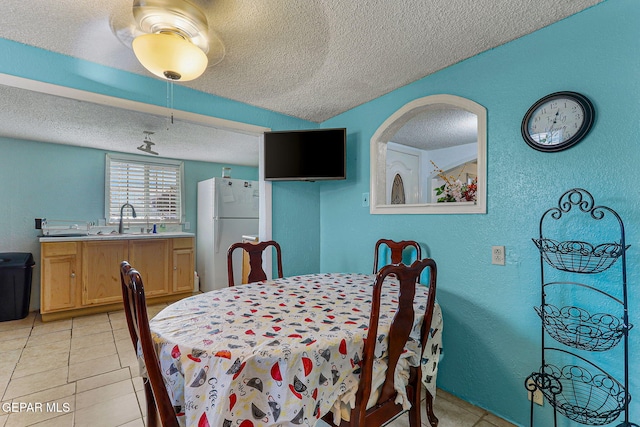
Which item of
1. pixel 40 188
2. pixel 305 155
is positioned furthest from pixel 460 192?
pixel 40 188

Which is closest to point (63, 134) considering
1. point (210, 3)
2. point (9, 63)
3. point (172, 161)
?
point (172, 161)

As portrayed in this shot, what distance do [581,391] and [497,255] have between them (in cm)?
75

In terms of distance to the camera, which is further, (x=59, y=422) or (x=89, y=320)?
(x=89, y=320)

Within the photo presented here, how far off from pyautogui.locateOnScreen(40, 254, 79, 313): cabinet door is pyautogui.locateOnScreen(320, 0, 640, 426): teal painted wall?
368cm

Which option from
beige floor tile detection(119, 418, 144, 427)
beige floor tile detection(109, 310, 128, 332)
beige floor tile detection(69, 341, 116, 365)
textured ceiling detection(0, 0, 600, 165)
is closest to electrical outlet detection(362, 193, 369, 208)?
textured ceiling detection(0, 0, 600, 165)

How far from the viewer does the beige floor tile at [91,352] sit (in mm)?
2441

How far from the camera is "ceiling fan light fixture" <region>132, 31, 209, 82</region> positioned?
1303 millimetres

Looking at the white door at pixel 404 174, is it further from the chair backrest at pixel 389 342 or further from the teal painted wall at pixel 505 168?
the chair backrest at pixel 389 342

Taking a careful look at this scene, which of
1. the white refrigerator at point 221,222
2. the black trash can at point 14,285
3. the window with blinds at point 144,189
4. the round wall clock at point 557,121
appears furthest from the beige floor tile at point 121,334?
the round wall clock at point 557,121

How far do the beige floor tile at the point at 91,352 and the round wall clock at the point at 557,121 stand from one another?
11.7 ft

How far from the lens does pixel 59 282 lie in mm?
3281

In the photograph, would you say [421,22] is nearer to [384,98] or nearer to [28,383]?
[384,98]

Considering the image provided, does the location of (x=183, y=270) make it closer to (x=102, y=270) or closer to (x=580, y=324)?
(x=102, y=270)

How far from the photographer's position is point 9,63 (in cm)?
170
